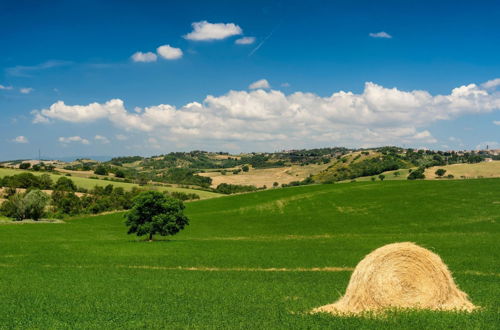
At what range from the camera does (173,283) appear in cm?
2120

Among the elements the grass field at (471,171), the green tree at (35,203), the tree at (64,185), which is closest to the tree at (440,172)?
the grass field at (471,171)

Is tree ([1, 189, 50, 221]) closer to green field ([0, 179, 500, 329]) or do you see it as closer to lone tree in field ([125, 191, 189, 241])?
green field ([0, 179, 500, 329])

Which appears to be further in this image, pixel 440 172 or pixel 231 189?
pixel 231 189

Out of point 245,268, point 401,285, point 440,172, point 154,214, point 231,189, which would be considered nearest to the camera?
point 401,285

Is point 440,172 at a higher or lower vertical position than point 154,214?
higher

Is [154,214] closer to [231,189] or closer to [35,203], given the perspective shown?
[35,203]

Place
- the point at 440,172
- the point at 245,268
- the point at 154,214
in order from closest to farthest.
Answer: the point at 245,268, the point at 154,214, the point at 440,172

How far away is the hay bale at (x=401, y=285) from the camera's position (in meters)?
13.2

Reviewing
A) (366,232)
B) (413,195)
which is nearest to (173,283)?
(366,232)

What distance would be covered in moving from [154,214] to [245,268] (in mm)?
22155

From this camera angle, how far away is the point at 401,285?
13469mm

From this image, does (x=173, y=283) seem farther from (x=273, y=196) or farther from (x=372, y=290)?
(x=273, y=196)

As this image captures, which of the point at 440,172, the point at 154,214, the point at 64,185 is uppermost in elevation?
the point at 440,172

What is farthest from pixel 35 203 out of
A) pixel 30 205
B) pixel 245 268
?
pixel 245 268
